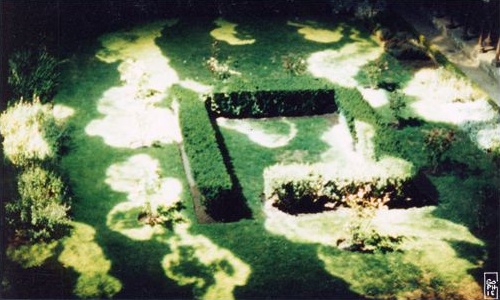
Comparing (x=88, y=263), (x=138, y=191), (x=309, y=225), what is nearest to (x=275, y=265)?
(x=309, y=225)

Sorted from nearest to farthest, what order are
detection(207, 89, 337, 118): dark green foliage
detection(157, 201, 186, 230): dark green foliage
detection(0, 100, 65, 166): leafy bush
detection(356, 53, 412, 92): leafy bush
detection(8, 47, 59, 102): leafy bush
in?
detection(157, 201, 186, 230): dark green foliage, detection(0, 100, 65, 166): leafy bush, detection(8, 47, 59, 102): leafy bush, detection(207, 89, 337, 118): dark green foliage, detection(356, 53, 412, 92): leafy bush

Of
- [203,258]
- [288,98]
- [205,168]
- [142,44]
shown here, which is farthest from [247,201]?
[142,44]

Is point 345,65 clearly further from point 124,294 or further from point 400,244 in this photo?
point 124,294

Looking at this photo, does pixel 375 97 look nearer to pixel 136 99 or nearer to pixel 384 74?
pixel 384 74

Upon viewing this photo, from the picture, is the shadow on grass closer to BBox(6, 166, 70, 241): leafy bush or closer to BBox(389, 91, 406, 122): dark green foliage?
BBox(6, 166, 70, 241): leafy bush

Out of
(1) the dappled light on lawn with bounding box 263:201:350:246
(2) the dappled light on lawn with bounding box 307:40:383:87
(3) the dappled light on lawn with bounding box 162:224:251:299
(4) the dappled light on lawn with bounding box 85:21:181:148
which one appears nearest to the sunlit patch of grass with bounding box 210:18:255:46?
(4) the dappled light on lawn with bounding box 85:21:181:148
